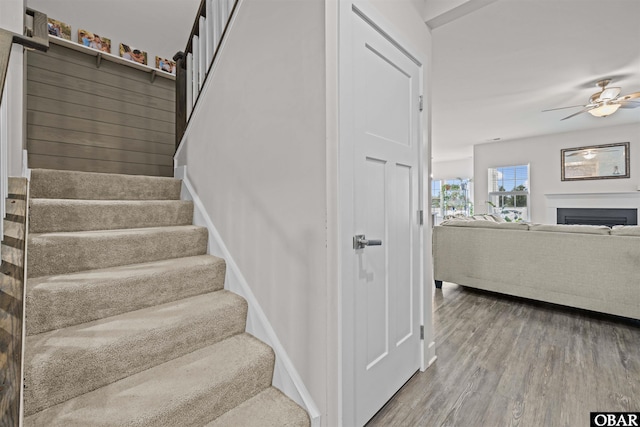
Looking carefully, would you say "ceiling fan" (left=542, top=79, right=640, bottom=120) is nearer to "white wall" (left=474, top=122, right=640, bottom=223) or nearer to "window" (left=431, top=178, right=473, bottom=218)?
"white wall" (left=474, top=122, right=640, bottom=223)

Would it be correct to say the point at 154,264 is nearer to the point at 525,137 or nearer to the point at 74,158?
the point at 74,158

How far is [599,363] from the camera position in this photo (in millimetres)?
2008

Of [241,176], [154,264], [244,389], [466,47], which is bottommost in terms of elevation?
[244,389]

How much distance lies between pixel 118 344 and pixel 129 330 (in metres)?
0.09

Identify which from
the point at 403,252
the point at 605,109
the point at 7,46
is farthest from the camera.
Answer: the point at 605,109

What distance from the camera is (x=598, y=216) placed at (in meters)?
6.09

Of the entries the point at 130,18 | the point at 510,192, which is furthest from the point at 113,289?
the point at 510,192

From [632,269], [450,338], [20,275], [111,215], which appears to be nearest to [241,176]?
[111,215]

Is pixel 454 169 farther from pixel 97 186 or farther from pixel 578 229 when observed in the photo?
pixel 97 186

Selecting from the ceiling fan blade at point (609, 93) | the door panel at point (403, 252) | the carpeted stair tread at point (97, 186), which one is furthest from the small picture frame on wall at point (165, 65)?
the ceiling fan blade at point (609, 93)

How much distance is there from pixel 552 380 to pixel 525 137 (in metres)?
6.73

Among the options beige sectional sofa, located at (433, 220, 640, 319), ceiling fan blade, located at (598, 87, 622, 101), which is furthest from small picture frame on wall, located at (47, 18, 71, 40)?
ceiling fan blade, located at (598, 87, 622, 101)

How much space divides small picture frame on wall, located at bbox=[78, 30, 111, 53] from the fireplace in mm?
8367

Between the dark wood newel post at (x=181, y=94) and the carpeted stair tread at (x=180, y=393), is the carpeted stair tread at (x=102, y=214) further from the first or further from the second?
the carpeted stair tread at (x=180, y=393)
